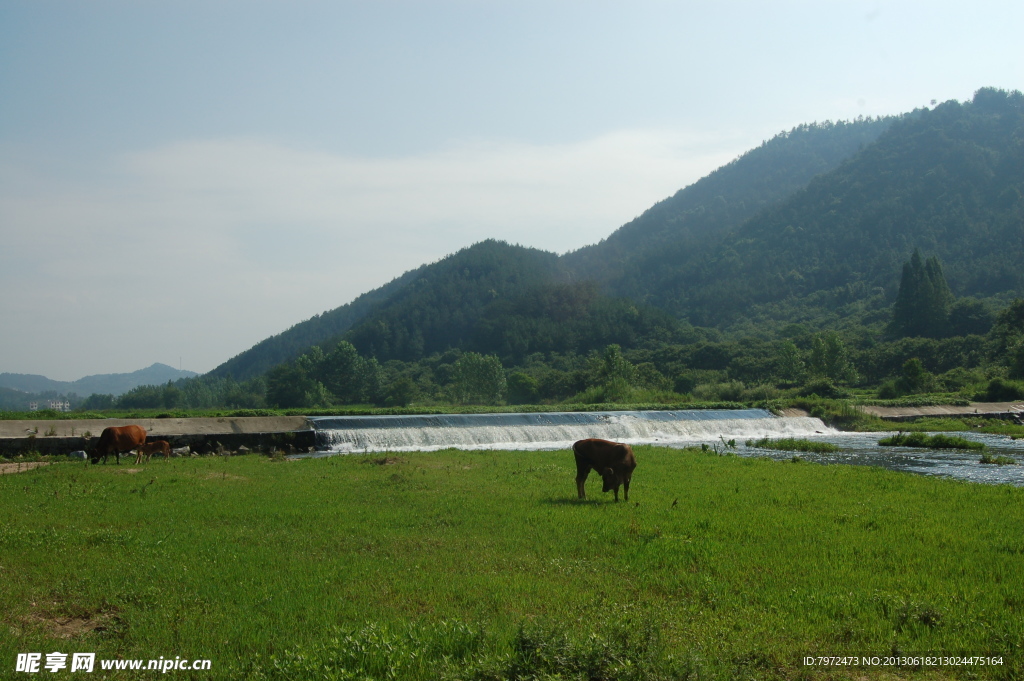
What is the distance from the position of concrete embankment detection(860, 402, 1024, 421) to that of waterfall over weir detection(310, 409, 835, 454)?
256 inches

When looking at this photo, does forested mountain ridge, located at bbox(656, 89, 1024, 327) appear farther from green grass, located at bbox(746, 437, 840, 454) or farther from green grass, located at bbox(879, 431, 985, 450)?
green grass, located at bbox(746, 437, 840, 454)

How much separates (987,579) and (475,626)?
6509 millimetres

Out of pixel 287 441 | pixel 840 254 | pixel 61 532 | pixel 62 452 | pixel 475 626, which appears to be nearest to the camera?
pixel 475 626

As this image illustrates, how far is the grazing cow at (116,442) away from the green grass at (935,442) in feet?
103

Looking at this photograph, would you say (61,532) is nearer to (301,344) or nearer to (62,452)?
(62,452)

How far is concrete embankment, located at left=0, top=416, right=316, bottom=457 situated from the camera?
26141mm

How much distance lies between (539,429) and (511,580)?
2891cm

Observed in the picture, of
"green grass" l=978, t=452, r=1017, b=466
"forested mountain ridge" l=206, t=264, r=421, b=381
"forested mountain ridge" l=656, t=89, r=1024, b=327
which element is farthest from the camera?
"forested mountain ridge" l=206, t=264, r=421, b=381

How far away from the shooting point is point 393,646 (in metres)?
6.24

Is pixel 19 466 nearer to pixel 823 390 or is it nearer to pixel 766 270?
pixel 823 390

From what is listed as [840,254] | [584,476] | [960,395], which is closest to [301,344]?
[840,254]

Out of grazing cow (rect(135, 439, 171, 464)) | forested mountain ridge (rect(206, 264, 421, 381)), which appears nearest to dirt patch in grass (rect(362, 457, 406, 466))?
grazing cow (rect(135, 439, 171, 464))

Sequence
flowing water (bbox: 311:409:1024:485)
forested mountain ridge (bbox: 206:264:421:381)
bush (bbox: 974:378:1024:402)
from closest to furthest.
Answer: flowing water (bbox: 311:409:1024:485) < bush (bbox: 974:378:1024:402) < forested mountain ridge (bbox: 206:264:421:381)

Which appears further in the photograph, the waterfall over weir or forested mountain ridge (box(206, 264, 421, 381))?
forested mountain ridge (box(206, 264, 421, 381))
